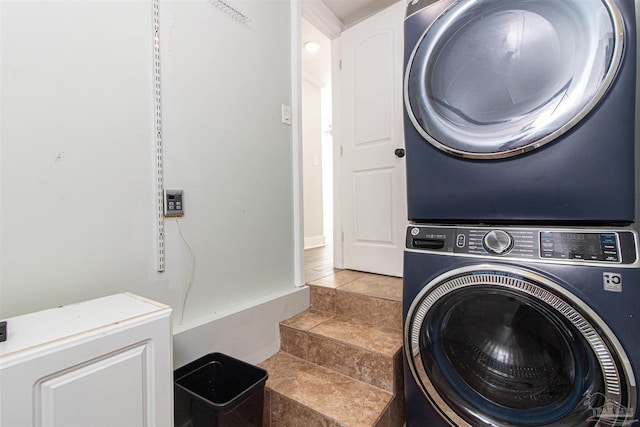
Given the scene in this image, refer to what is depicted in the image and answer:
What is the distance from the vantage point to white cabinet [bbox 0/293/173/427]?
0.56 m

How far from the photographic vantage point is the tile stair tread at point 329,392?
1123 mm

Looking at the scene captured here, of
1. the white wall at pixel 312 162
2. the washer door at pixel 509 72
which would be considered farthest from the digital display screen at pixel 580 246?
the white wall at pixel 312 162

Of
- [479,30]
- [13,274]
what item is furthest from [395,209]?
[13,274]

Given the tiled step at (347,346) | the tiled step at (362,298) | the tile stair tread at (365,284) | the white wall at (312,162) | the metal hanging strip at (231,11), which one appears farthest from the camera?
the white wall at (312,162)

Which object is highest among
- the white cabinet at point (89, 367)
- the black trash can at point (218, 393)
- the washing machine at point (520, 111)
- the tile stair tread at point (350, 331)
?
the washing machine at point (520, 111)

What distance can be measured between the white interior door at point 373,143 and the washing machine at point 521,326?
40.1 inches

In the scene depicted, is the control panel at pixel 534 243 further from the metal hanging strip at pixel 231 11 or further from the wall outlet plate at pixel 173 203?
the metal hanging strip at pixel 231 11

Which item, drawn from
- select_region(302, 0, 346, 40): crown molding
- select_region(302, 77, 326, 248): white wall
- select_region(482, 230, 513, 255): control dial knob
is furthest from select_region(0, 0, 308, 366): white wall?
select_region(302, 77, 326, 248): white wall

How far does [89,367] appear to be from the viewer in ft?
2.15

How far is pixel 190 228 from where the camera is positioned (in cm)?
127

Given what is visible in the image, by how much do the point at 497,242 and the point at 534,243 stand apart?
9cm

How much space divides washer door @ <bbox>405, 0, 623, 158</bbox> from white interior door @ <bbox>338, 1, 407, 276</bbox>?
97 cm

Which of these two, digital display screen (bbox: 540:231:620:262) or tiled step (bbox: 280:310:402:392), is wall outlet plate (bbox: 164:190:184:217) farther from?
digital display screen (bbox: 540:231:620:262)

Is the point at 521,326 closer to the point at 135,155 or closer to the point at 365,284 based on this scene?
the point at 365,284
